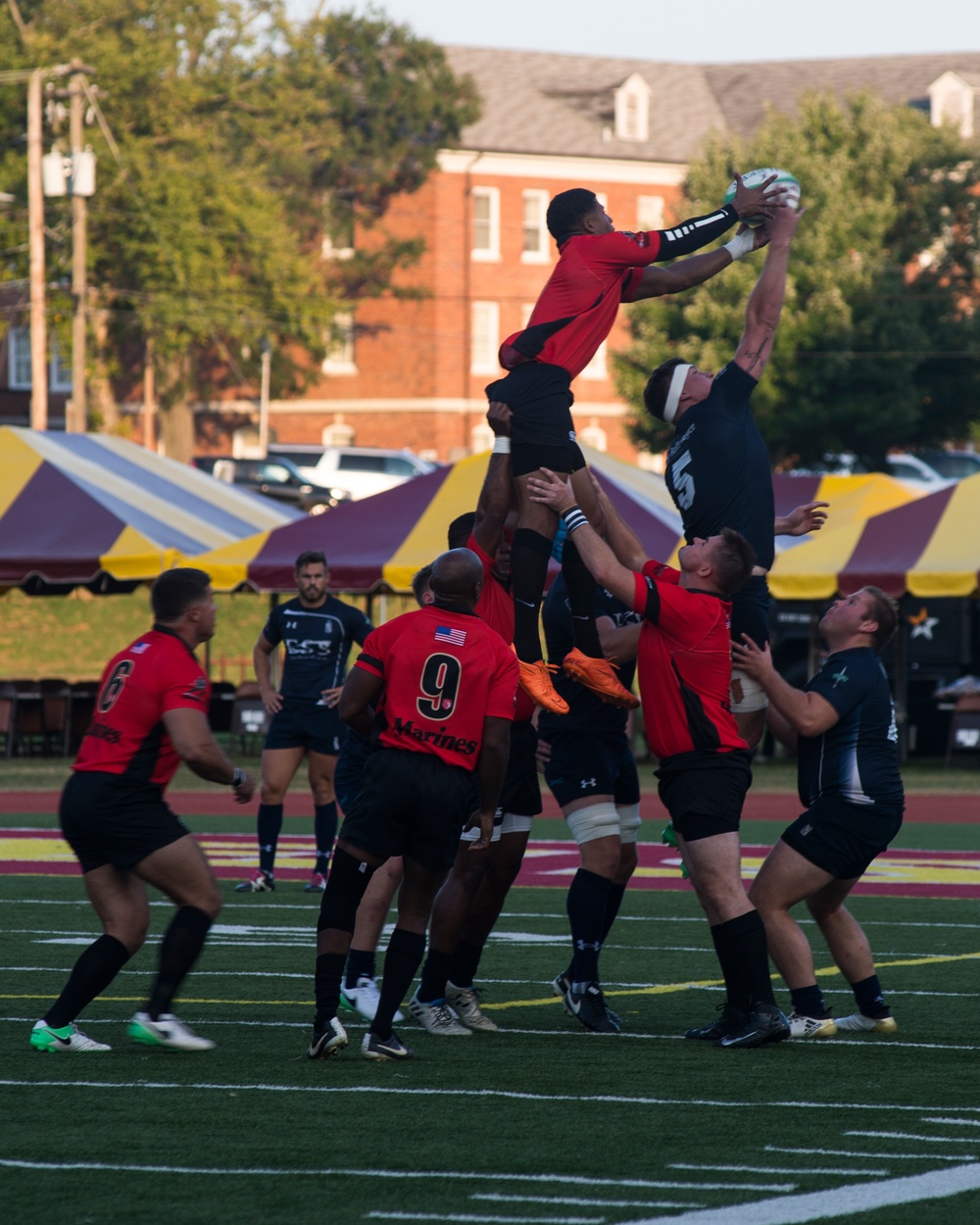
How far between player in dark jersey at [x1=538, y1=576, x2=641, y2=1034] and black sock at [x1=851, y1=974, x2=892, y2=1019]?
967mm

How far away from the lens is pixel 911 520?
2338 cm

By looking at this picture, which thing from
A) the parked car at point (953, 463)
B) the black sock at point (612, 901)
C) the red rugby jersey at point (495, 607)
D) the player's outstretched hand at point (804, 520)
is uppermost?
the player's outstretched hand at point (804, 520)

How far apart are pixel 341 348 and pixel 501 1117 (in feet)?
185

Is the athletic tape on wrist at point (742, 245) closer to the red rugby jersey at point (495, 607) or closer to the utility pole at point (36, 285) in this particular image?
the red rugby jersey at point (495, 607)

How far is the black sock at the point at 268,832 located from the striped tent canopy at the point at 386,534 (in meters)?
9.96

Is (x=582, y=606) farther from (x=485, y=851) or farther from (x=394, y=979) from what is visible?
(x=394, y=979)

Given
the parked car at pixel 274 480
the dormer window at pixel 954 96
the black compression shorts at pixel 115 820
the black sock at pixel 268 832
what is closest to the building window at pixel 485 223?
the dormer window at pixel 954 96

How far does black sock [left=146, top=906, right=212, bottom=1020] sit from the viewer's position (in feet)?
24.8

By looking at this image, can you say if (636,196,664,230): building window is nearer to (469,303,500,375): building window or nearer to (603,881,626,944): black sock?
(469,303,500,375): building window

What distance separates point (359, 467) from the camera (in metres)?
51.0

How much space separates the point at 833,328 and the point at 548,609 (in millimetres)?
40905

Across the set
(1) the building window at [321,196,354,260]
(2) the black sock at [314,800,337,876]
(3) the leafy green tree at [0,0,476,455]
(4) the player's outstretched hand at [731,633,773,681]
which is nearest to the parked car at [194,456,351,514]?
(3) the leafy green tree at [0,0,476,455]

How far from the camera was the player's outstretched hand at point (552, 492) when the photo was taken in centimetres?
786

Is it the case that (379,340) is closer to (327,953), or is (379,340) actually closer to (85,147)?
(85,147)
